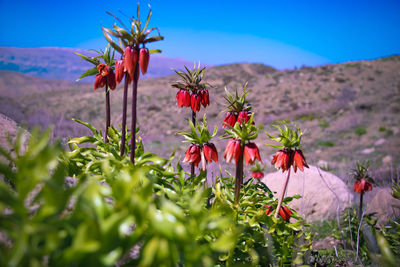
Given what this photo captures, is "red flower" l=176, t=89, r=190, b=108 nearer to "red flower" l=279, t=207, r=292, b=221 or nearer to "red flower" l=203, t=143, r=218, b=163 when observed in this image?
"red flower" l=203, t=143, r=218, b=163

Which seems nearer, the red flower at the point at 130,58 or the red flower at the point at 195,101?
the red flower at the point at 130,58

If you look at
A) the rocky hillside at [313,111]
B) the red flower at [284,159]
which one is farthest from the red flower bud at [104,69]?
the rocky hillside at [313,111]

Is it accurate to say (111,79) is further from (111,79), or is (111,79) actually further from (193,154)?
(193,154)

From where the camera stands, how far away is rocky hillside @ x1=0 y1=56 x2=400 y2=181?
11.7 meters

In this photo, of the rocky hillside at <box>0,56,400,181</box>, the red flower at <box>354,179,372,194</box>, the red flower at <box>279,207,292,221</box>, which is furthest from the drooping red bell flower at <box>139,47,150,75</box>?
the rocky hillside at <box>0,56,400,181</box>

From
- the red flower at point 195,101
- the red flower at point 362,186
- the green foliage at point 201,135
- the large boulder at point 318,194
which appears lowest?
the large boulder at point 318,194

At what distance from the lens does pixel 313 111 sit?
72.0ft

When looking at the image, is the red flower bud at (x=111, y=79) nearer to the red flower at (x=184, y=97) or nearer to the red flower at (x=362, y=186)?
the red flower at (x=184, y=97)

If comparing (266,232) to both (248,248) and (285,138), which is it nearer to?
(248,248)

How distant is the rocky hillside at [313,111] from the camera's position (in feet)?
38.5

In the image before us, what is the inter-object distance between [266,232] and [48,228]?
4.58 feet

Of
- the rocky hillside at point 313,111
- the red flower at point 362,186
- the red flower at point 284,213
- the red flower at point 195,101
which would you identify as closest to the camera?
the red flower at point 284,213

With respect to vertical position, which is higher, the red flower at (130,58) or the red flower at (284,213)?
the red flower at (130,58)

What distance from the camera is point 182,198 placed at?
1.56 meters
